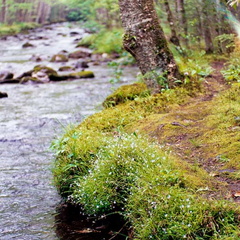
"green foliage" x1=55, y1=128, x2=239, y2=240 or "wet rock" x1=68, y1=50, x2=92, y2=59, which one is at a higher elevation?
"green foliage" x1=55, y1=128, x2=239, y2=240

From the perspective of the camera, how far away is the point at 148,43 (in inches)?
255

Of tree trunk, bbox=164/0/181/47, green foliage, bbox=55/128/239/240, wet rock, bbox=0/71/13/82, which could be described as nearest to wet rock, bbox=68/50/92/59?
wet rock, bbox=0/71/13/82

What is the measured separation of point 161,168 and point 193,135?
1326mm

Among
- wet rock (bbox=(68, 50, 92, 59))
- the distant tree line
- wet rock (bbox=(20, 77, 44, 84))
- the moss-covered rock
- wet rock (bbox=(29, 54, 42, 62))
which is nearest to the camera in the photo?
the moss-covered rock

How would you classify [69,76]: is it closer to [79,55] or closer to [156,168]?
[79,55]

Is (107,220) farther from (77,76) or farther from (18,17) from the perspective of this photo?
(18,17)

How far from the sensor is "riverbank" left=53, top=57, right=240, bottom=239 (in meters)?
2.97

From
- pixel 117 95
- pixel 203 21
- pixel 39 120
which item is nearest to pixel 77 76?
pixel 203 21

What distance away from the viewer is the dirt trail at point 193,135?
11.6 ft

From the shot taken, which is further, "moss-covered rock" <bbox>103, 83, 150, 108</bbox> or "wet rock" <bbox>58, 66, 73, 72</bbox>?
"wet rock" <bbox>58, 66, 73, 72</bbox>

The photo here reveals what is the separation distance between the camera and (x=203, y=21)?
39.0 feet

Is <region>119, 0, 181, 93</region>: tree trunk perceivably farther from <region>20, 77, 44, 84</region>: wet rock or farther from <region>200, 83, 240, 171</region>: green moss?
<region>20, 77, 44, 84</region>: wet rock

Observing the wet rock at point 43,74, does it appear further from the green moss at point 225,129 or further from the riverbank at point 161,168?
the green moss at point 225,129

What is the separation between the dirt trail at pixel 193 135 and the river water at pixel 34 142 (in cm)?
131
